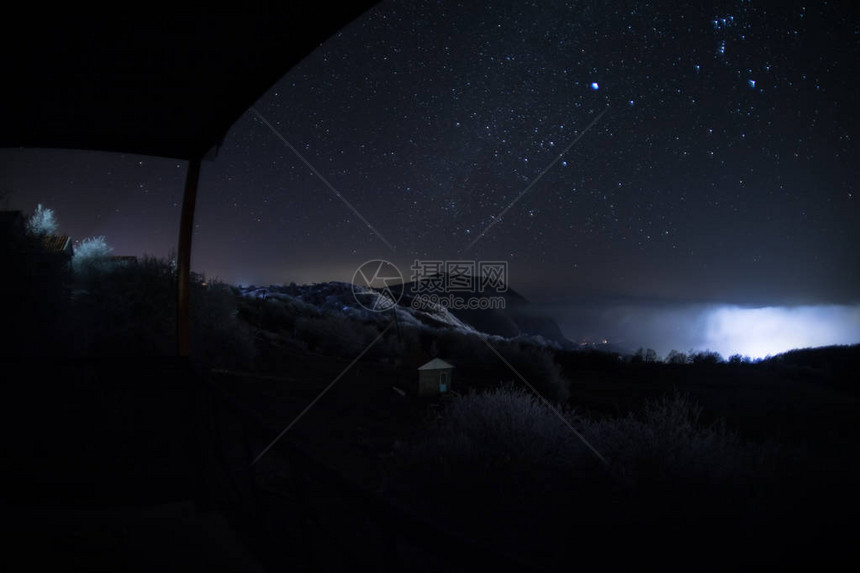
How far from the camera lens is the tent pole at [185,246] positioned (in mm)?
4566

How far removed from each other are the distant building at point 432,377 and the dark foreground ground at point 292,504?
3.77 meters

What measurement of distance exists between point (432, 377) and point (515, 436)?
221 inches

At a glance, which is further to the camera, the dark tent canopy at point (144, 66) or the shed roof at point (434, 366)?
the shed roof at point (434, 366)

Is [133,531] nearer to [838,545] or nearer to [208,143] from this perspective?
[208,143]

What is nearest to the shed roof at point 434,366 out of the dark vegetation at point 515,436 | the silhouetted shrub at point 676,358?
the dark vegetation at point 515,436

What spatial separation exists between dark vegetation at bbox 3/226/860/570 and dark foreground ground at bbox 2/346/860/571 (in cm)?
2

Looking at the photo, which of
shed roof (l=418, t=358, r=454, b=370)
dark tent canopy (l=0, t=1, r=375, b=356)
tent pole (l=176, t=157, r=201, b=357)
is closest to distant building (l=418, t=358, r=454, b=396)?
shed roof (l=418, t=358, r=454, b=370)

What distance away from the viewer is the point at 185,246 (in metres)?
4.73

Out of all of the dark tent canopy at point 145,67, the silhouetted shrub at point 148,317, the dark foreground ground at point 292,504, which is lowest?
the dark foreground ground at point 292,504

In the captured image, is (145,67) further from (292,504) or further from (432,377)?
(432,377)

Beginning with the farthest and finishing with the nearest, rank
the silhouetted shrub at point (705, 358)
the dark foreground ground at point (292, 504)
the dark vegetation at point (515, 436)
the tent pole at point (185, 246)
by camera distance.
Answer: the silhouetted shrub at point (705, 358)
the tent pole at point (185, 246)
the dark vegetation at point (515, 436)
the dark foreground ground at point (292, 504)

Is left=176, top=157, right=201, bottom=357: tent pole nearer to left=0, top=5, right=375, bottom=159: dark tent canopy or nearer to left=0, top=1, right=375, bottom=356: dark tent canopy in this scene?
left=0, top=1, right=375, bottom=356: dark tent canopy

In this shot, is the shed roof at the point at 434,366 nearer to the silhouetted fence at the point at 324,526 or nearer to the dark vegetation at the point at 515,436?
the dark vegetation at the point at 515,436

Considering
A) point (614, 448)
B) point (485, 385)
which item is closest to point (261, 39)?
point (614, 448)
